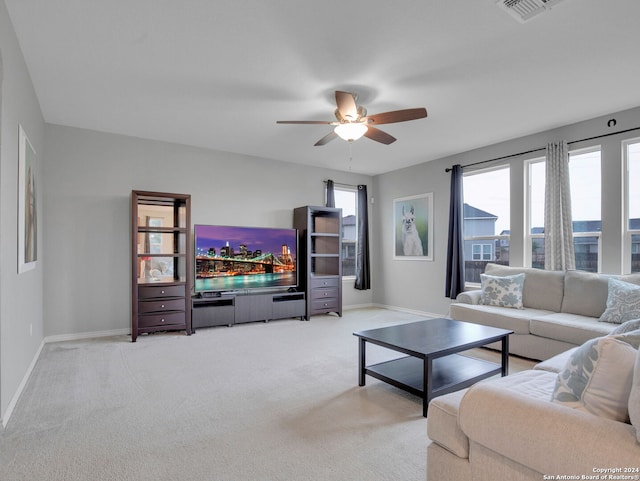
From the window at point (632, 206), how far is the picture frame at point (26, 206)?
574cm

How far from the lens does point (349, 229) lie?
7.13 m

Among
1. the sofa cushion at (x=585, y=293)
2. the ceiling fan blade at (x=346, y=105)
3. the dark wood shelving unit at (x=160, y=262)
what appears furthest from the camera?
the dark wood shelving unit at (x=160, y=262)

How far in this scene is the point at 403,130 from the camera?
15.2 ft

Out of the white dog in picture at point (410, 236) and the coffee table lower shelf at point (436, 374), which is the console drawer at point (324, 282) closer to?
the white dog in picture at point (410, 236)

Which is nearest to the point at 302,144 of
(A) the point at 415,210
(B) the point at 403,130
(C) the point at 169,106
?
A: (B) the point at 403,130

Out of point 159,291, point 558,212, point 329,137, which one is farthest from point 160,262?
point 558,212

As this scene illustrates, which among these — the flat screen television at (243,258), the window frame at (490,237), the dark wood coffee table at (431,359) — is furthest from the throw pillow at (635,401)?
the flat screen television at (243,258)

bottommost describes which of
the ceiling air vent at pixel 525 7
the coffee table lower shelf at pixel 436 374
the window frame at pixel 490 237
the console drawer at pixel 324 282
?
the coffee table lower shelf at pixel 436 374

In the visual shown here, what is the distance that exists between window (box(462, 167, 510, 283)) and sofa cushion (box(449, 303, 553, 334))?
131 centimetres

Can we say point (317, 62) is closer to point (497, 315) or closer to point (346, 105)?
point (346, 105)

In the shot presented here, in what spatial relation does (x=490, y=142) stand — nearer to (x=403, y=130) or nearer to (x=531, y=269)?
(x=403, y=130)

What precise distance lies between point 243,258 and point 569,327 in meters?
4.02


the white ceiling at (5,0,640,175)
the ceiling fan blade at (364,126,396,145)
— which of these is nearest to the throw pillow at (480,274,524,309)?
the white ceiling at (5,0,640,175)

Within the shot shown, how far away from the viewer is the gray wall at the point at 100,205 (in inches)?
177
